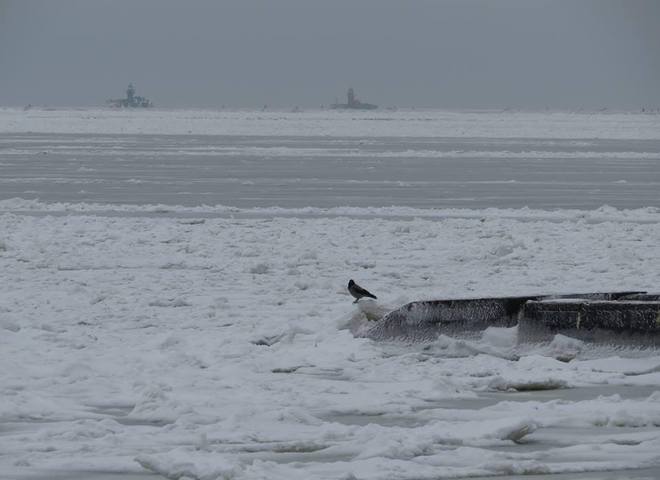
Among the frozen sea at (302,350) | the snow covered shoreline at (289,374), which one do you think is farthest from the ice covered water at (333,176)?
the snow covered shoreline at (289,374)

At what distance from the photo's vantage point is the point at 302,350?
9000 millimetres

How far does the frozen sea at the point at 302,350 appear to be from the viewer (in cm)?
628

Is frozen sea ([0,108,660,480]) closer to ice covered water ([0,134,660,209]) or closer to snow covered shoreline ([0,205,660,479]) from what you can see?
snow covered shoreline ([0,205,660,479])

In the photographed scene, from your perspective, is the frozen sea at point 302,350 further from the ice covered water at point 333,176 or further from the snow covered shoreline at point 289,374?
A: the ice covered water at point 333,176

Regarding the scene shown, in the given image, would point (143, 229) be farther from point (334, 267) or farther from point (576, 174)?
point (576, 174)

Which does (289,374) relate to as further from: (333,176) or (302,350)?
(333,176)

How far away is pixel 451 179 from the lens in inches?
1236

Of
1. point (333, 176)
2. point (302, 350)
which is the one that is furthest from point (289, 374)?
point (333, 176)

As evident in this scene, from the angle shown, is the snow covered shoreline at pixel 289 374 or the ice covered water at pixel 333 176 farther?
the ice covered water at pixel 333 176

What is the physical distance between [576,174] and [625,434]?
91.2 ft

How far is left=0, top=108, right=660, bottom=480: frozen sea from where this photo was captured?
6277 mm

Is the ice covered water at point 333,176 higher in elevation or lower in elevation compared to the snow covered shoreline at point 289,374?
lower

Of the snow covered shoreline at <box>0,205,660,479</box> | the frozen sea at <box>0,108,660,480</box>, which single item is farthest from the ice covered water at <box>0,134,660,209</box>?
the snow covered shoreline at <box>0,205,660,479</box>

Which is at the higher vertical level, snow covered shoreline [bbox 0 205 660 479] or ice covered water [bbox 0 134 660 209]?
snow covered shoreline [bbox 0 205 660 479]
